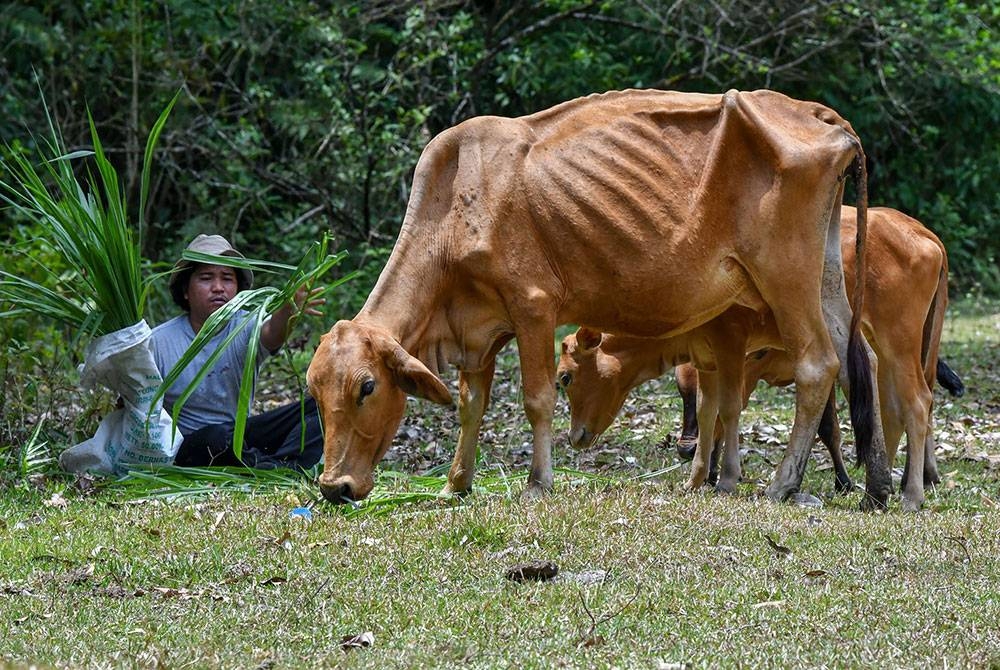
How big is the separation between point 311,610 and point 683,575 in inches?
56.8

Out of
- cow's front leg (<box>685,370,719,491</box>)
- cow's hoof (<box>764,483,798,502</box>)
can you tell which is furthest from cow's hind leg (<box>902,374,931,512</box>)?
cow's front leg (<box>685,370,719,491</box>)

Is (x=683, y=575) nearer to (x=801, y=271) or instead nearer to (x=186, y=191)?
(x=801, y=271)

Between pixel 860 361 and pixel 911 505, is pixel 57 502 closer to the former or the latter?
pixel 860 361

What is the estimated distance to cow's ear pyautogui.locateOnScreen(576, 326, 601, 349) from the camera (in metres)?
8.62

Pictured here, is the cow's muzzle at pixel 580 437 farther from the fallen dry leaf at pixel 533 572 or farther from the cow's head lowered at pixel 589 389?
the fallen dry leaf at pixel 533 572

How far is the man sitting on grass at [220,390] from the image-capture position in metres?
8.01

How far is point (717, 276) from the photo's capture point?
7121 millimetres

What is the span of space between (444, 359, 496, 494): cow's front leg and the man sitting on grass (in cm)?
118

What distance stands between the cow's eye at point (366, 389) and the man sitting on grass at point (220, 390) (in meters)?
1.64

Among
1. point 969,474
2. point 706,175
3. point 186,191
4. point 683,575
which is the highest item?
point 706,175

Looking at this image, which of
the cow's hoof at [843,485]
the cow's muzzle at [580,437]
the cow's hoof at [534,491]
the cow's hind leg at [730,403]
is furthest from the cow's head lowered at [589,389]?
the cow's hoof at [534,491]

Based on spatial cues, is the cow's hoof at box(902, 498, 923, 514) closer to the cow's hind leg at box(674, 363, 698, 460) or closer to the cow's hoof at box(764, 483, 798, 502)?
the cow's hoof at box(764, 483, 798, 502)

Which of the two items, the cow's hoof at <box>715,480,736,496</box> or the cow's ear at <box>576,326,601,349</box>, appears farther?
the cow's ear at <box>576,326,601,349</box>

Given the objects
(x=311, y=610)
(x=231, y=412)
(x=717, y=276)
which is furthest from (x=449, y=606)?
(x=231, y=412)
